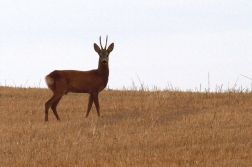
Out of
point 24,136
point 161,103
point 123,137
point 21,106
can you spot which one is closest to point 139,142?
point 123,137

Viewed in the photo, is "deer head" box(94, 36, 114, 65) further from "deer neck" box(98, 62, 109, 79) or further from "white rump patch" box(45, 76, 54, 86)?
"white rump patch" box(45, 76, 54, 86)

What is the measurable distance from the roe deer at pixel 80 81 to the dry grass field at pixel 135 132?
1.67 ft

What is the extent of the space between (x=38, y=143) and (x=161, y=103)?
19.2ft

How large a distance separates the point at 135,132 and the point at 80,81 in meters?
2.73

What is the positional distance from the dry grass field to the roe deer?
51cm

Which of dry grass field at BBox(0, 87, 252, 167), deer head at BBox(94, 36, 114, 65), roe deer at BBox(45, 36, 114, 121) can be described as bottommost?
dry grass field at BBox(0, 87, 252, 167)

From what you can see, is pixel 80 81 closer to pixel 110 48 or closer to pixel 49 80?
pixel 49 80

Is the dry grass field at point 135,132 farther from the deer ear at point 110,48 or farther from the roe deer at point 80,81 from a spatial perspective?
the deer ear at point 110,48

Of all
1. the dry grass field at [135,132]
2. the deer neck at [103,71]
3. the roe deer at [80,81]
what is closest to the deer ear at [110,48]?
the roe deer at [80,81]

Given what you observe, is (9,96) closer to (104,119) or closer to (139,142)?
(104,119)

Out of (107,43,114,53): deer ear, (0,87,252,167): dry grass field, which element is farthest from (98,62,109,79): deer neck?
(0,87,252,167): dry grass field

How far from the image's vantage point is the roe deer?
1332 cm

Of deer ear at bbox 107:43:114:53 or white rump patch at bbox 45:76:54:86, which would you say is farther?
deer ear at bbox 107:43:114:53

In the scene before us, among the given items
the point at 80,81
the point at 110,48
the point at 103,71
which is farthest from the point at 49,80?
the point at 110,48
